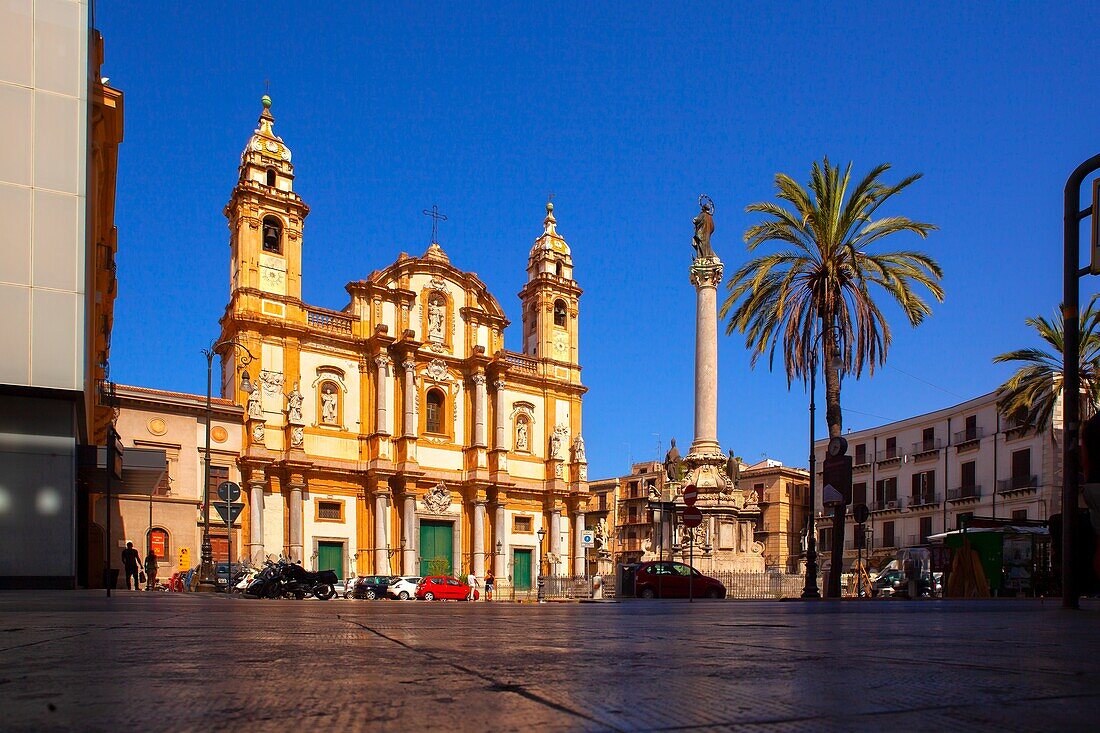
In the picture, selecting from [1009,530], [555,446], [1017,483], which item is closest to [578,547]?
[555,446]

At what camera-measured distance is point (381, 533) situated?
44.3 m

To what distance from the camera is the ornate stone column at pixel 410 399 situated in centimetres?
4584

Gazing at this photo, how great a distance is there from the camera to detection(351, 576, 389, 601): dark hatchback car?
36597 millimetres

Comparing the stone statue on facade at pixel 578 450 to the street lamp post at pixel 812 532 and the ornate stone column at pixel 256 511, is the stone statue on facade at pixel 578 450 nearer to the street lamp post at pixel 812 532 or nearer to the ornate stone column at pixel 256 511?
the ornate stone column at pixel 256 511

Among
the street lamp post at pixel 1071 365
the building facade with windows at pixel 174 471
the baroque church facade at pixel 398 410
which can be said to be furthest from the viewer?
Answer: the baroque church facade at pixel 398 410

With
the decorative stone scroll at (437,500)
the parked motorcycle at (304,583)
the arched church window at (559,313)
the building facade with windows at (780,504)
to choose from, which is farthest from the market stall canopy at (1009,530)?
the building facade with windows at (780,504)

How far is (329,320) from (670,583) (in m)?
23.4

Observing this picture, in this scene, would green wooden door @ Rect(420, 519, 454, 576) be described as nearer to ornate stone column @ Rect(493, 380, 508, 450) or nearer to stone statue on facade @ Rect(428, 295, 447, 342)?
ornate stone column @ Rect(493, 380, 508, 450)

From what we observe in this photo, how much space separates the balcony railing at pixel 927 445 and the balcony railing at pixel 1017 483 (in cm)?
605

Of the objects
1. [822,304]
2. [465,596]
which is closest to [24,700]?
[822,304]

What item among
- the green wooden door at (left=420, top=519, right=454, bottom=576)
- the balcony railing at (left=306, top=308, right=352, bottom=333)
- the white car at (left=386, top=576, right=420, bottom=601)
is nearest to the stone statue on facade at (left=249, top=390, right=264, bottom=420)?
the balcony railing at (left=306, top=308, right=352, bottom=333)

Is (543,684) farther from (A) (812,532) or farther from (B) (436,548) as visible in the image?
(B) (436,548)

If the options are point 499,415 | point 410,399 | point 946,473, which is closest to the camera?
point 410,399

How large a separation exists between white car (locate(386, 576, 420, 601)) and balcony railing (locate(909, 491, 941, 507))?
3084cm
